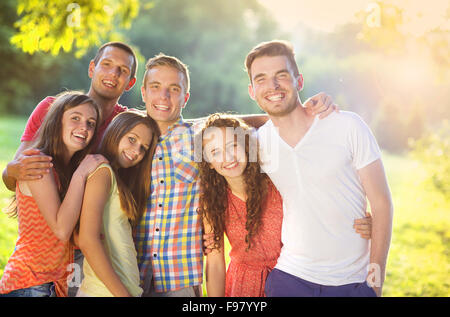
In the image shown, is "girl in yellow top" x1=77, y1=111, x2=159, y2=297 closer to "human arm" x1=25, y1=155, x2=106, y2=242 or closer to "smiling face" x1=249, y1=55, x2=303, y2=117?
"human arm" x1=25, y1=155, x2=106, y2=242

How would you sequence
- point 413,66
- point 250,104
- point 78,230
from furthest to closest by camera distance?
point 250,104, point 413,66, point 78,230

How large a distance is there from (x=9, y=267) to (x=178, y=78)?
1.57 m

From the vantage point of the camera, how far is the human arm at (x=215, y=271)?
2924 millimetres

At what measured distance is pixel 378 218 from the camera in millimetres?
2752

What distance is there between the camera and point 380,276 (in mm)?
2723

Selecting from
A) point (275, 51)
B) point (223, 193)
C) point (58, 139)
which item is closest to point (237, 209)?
point (223, 193)

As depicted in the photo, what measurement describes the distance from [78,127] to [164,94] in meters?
0.59

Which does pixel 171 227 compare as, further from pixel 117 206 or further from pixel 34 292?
pixel 34 292

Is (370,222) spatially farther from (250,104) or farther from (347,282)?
(250,104)

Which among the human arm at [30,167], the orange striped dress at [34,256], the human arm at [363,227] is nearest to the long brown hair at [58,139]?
the human arm at [30,167]

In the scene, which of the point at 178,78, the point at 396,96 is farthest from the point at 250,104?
the point at 178,78

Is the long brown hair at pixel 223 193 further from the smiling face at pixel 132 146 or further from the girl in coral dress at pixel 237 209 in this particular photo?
the smiling face at pixel 132 146

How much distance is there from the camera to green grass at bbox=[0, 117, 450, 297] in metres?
5.62

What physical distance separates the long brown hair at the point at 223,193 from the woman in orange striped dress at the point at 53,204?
672mm
